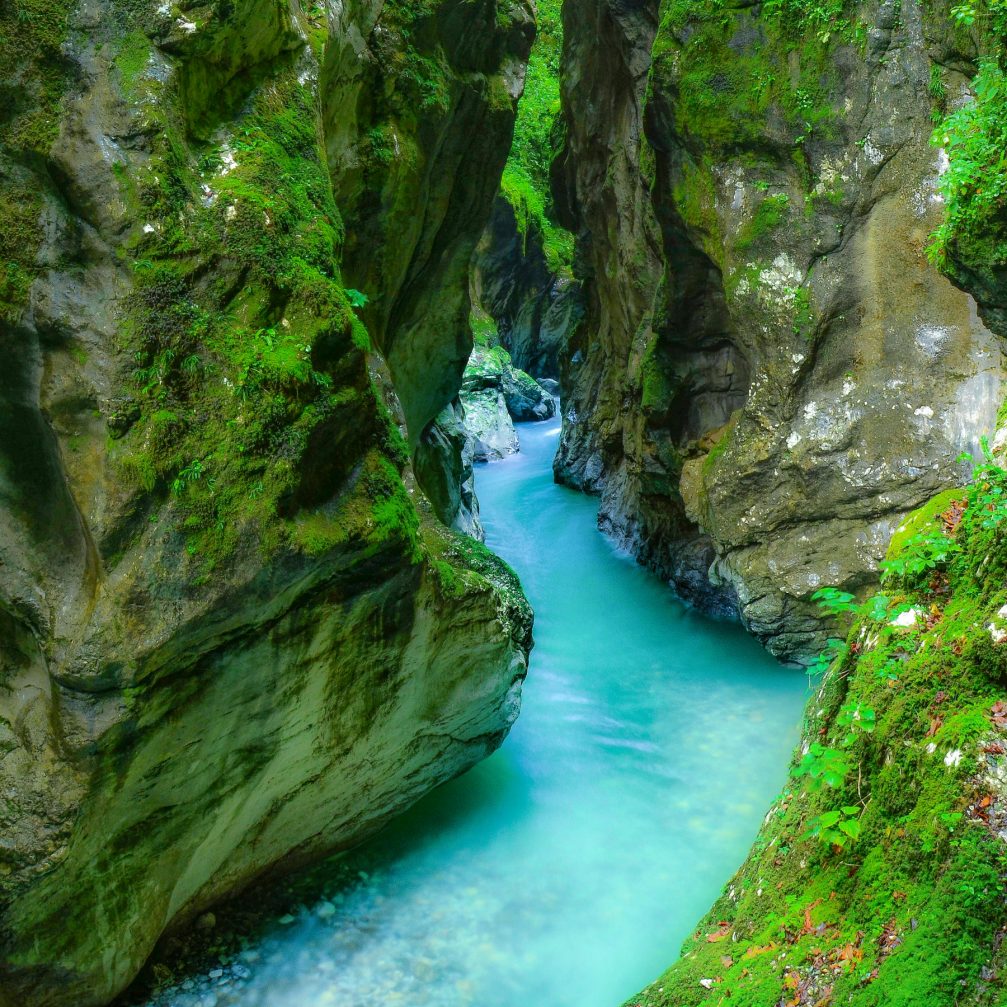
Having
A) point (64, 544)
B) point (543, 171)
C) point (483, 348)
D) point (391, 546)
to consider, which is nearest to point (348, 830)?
point (391, 546)

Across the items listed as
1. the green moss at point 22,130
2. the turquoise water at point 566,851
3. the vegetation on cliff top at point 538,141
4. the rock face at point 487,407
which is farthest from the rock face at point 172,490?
the vegetation on cliff top at point 538,141

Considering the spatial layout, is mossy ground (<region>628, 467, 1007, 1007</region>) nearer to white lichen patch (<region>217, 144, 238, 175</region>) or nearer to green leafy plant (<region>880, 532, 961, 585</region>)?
green leafy plant (<region>880, 532, 961, 585</region>)

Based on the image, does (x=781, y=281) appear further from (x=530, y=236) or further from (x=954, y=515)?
(x=530, y=236)

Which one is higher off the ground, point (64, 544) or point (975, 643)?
point (975, 643)

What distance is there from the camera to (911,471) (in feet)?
27.7

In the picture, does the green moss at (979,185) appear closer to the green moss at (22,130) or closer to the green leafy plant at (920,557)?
the green leafy plant at (920,557)

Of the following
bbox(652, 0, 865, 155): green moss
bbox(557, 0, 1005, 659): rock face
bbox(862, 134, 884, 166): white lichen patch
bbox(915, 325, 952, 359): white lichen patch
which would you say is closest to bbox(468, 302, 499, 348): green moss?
bbox(557, 0, 1005, 659): rock face

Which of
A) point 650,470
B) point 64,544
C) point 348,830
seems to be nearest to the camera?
point 64,544

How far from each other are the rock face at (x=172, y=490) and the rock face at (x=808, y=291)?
5189 mm

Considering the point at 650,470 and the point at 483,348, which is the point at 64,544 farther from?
the point at 483,348

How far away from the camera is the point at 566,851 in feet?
22.1

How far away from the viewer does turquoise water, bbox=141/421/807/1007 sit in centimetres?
531

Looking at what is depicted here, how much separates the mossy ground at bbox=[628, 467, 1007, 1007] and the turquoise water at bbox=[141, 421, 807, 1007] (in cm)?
192

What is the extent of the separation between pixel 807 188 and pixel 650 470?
190 inches
